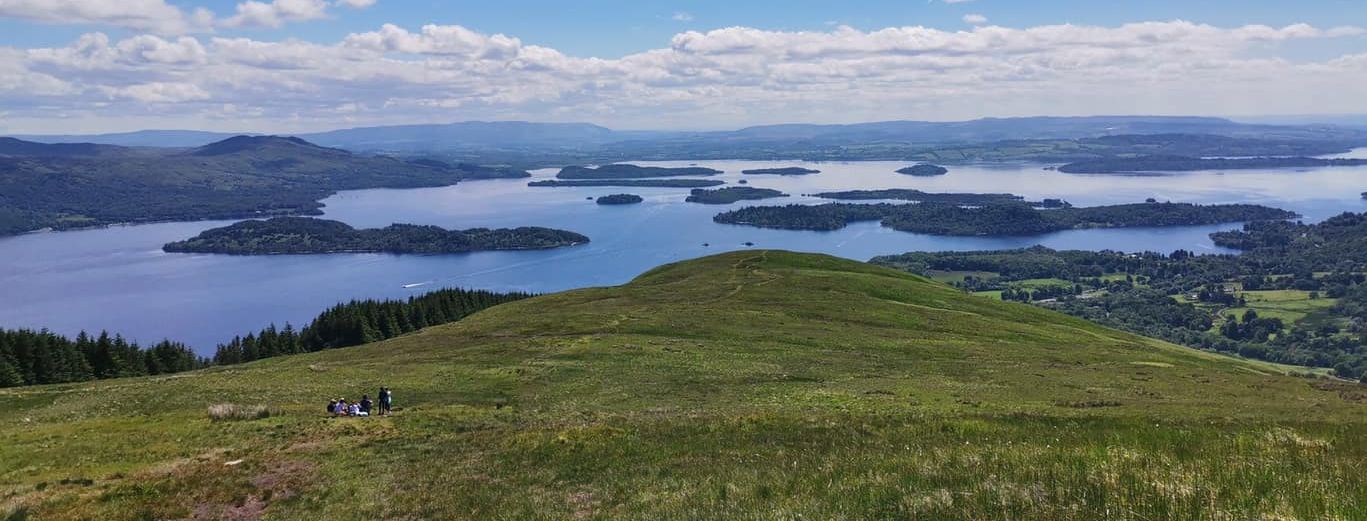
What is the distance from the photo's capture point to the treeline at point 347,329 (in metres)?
88.9

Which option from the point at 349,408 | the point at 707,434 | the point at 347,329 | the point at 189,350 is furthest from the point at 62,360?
the point at 707,434

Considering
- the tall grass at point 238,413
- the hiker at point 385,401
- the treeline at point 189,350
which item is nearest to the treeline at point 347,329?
the treeline at point 189,350

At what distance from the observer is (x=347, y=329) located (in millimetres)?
92625

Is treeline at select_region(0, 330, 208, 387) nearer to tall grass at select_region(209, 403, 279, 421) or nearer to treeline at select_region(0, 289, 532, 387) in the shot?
treeline at select_region(0, 289, 532, 387)

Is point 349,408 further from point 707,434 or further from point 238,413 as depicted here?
point 707,434

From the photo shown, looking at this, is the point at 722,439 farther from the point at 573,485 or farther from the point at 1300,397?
the point at 1300,397

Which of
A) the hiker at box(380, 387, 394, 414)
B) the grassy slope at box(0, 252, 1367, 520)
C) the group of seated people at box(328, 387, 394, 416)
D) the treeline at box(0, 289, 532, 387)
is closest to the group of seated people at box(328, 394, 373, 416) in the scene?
the group of seated people at box(328, 387, 394, 416)

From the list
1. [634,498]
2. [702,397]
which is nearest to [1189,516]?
[634,498]

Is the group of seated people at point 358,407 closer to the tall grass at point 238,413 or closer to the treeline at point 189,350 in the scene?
the tall grass at point 238,413

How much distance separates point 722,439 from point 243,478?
44.0 ft

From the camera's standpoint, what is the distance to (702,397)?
3591 centimetres

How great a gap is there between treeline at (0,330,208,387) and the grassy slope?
66.5 ft

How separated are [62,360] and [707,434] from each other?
2584 inches

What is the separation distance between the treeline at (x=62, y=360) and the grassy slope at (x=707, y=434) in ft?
66.5
